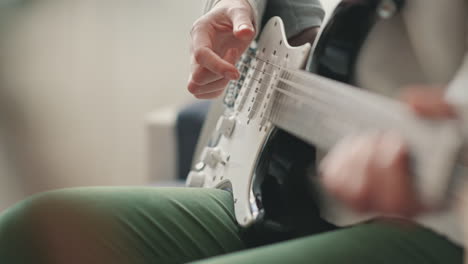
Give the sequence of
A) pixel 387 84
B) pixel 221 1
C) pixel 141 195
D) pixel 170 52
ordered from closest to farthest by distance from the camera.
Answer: pixel 387 84 → pixel 141 195 → pixel 221 1 → pixel 170 52

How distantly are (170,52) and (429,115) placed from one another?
54.4 inches

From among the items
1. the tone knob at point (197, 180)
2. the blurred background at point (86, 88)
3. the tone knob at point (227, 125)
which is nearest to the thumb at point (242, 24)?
the tone knob at point (227, 125)

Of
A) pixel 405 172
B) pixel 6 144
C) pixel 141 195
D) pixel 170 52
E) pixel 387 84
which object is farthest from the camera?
pixel 170 52

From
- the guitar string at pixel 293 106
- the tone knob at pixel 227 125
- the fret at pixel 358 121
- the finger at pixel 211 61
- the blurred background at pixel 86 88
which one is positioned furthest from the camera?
the blurred background at pixel 86 88

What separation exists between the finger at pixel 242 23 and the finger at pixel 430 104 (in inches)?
11.9

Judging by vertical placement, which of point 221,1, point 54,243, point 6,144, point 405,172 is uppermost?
point 221,1

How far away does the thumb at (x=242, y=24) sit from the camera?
0.68 meters

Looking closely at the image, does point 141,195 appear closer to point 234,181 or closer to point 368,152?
point 234,181

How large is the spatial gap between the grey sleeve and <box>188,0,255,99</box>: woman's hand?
69mm

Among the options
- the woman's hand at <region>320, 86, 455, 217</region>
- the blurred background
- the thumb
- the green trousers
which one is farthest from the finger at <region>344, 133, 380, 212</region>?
the blurred background

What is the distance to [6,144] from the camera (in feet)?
4.92

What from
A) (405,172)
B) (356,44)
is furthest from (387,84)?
(405,172)

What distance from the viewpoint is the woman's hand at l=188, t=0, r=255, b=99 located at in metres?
0.70

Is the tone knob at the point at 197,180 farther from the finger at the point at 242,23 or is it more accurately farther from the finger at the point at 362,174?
the finger at the point at 362,174
